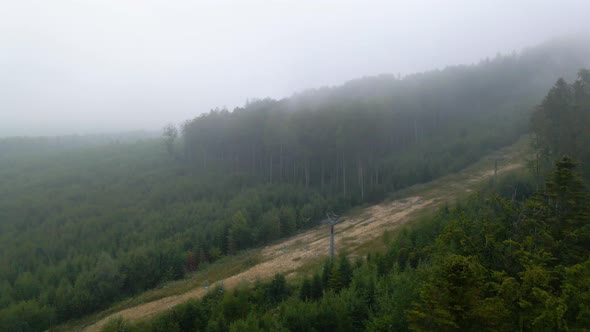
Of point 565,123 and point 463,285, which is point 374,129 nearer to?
point 565,123

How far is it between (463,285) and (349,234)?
25.1 metres

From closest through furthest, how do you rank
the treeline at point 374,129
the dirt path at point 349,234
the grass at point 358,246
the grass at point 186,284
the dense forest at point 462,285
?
1. the dense forest at point 462,285
2. the dirt path at point 349,234
3. the grass at point 358,246
4. the grass at point 186,284
5. the treeline at point 374,129

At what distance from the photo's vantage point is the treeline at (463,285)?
29.5 feet

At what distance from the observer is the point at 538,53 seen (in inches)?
3863

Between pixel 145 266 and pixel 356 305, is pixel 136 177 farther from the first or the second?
pixel 356 305

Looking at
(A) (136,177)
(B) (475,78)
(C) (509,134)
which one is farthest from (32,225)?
(B) (475,78)

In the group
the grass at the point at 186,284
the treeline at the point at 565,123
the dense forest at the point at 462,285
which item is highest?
the treeline at the point at 565,123

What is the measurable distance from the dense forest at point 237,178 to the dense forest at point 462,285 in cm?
567

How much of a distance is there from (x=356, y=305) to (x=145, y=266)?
90.1ft

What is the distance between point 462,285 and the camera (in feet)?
29.8

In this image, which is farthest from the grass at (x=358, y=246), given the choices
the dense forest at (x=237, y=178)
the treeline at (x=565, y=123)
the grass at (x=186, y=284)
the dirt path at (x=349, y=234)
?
the treeline at (x=565, y=123)

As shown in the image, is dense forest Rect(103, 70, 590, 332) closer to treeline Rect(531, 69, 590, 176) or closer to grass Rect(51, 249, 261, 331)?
grass Rect(51, 249, 261, 331)

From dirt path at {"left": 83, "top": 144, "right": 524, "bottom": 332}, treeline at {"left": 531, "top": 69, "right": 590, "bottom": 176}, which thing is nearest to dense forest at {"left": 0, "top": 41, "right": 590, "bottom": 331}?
treeline at {"left": 531, "top": 69, "right": 590, "bottom": 176}

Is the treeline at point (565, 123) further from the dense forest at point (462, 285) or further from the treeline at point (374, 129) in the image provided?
the treeline at point (374, 129)
